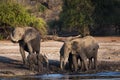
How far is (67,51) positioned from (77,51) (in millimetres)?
646

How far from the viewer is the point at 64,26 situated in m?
52.9

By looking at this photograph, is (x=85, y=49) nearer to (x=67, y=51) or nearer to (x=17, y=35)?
(x=67, y=51)

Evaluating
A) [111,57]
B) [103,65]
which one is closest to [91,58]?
[103,65]

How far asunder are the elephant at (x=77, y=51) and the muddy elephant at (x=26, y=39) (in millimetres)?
2338

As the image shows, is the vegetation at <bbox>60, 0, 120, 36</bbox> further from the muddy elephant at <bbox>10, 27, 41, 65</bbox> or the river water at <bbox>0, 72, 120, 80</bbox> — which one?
the river water at <bbox>0, 72, 120, 80</bbox>

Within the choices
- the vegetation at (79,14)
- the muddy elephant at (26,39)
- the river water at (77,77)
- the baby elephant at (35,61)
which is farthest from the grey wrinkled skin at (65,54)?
the vegetation at (79,14)

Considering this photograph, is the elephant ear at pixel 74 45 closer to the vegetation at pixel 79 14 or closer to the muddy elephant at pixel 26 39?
the muddy elephant at pixel 26 39

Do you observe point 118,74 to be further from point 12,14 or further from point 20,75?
point 12,14

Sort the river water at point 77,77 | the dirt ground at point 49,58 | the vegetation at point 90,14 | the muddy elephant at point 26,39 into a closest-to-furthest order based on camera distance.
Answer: the river water at point 77,77
the dirt ground at point 49,58
the muddy elephant at point 26,39
the vegetation at point 90,14

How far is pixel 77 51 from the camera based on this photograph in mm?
26094

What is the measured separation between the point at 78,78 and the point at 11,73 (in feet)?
11.7

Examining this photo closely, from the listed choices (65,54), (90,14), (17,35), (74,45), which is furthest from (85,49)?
(90,14)

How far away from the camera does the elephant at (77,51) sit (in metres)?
25.6

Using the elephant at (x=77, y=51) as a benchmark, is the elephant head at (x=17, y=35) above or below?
above
